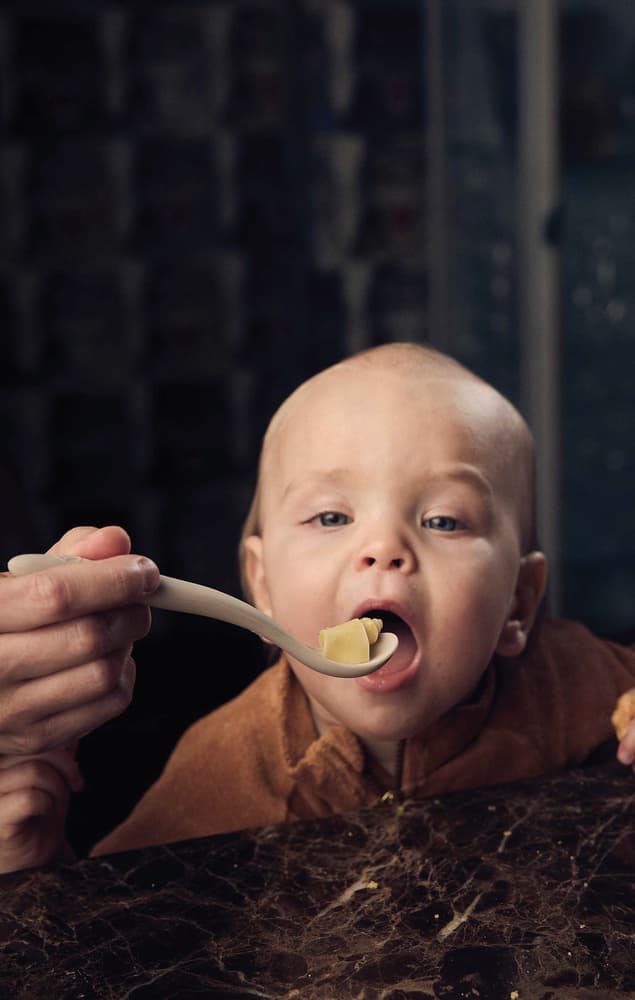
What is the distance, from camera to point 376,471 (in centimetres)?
88

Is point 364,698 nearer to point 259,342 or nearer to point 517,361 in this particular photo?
point 517,361

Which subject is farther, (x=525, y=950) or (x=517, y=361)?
(x=517, y=361)

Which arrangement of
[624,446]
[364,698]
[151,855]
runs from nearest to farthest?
1. [151,855]
2. [364,698]
3. [624,446]

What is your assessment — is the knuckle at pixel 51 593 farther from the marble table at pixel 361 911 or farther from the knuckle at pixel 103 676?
the marble table at pixel 361 911

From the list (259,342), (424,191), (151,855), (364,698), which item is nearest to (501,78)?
(424,191)

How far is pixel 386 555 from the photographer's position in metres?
0.83

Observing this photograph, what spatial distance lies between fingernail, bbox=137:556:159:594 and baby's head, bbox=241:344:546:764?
216mm

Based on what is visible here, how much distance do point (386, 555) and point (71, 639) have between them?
27cm

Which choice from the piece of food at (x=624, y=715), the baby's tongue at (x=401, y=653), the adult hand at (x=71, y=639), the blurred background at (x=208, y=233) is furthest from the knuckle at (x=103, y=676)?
the blurred background at (x=208, y=233)

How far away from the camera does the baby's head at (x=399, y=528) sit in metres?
0.85

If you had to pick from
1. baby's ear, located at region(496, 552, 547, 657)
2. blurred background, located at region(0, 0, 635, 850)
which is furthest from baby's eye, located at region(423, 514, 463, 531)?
blurred background, located at region(0, 0, 635, 850)

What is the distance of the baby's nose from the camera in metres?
0.83

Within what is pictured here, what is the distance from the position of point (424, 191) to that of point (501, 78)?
38.6 inches

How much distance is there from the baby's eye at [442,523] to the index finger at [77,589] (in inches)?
11.8
